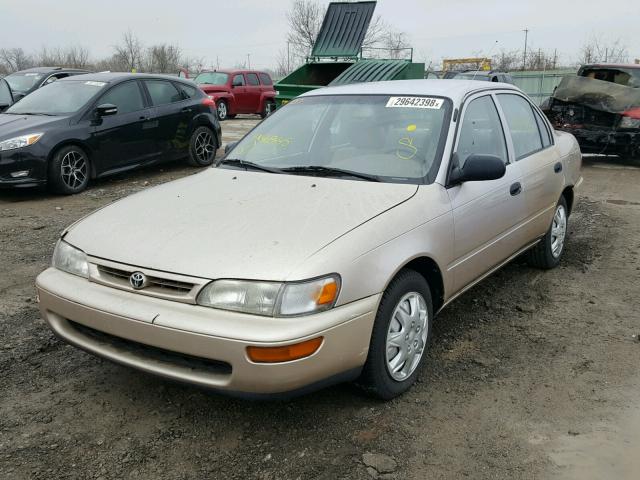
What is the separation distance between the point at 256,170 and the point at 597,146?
8.12 meters

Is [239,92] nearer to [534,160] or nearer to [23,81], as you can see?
[23,81]

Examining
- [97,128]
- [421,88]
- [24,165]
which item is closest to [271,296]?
[421,88]

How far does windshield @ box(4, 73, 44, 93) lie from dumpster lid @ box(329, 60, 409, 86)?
6.65m

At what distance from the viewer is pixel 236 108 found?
2045 centimetres

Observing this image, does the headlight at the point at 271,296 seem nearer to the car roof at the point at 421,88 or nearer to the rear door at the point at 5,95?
the car roof at the point at 421,88

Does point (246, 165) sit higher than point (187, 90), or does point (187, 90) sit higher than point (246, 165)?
point (187, 90)

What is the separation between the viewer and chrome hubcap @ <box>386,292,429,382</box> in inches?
115

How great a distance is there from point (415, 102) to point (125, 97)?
601 centimetres

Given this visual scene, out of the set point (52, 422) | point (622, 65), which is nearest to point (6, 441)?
point (52, 422)

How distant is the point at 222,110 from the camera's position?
19969 mm

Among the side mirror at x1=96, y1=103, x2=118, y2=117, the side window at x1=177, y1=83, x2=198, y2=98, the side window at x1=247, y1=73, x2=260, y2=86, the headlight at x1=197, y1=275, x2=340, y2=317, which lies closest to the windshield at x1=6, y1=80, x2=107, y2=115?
the side mirror at x1=96, y1=103, x2=118, y2=117

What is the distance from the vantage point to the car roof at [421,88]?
3814mm

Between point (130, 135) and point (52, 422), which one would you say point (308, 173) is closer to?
point (52, 422)

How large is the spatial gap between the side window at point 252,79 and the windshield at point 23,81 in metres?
9.02
